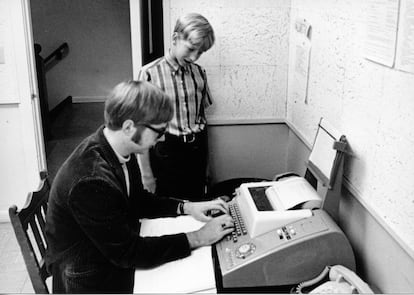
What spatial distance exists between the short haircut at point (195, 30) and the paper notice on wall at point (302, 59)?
527mm

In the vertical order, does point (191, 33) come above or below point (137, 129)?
above

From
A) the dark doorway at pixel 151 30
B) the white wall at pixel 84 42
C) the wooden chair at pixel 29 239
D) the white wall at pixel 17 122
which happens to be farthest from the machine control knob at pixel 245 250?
the white wall at pixel 84 42

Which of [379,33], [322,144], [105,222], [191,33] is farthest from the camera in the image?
[191,33]

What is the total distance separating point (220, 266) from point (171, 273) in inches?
6.2

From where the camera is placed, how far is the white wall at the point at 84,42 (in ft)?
19.6

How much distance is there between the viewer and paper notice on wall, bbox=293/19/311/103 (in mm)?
2555

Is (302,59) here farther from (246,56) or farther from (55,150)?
(55,150)

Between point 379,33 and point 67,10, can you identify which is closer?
point 379,33

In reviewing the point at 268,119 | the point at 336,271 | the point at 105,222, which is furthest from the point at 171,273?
the point at 268,119

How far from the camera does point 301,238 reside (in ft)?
5.12

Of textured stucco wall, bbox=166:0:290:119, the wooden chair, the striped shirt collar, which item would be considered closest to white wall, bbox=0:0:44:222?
textured stucco wall, bbox=166:0:290:119

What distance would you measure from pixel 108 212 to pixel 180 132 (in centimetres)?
120

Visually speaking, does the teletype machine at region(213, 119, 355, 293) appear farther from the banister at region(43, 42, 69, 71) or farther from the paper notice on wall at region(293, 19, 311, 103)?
the banister at region(43, 42, 69, 71)

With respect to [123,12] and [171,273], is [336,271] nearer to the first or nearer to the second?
[171,273]
